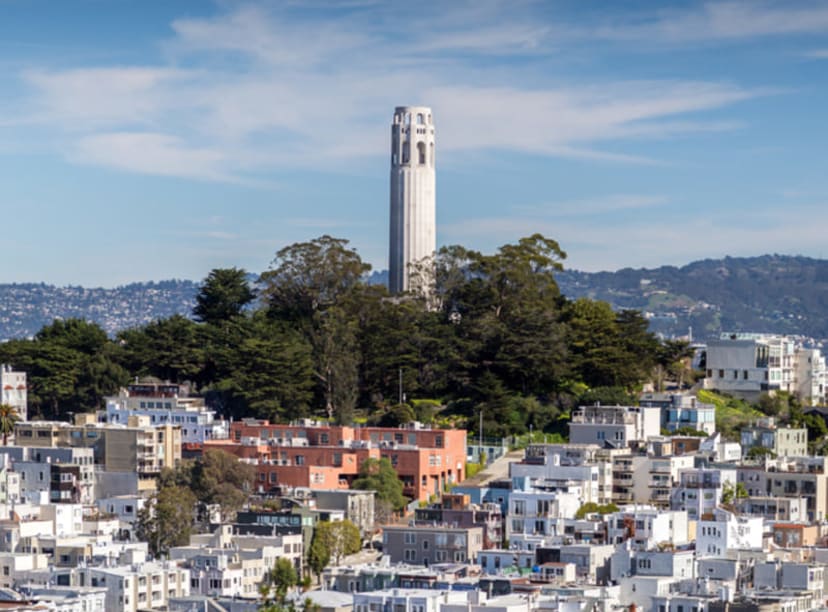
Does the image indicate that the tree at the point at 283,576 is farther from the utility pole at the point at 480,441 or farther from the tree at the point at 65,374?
the tree at the point at 65,374

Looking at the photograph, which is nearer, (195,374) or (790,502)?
(790,502)

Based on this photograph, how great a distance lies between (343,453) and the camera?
2398 inches

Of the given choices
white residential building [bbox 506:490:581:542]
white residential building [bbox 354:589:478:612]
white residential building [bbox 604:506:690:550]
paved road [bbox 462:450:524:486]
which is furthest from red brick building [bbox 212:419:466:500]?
white residential building [bbox 354:589:478:612]

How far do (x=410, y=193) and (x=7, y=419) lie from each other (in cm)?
1712

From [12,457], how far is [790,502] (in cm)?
2099

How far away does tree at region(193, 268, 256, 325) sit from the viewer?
73.9 m

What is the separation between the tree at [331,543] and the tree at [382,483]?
414 centimetres

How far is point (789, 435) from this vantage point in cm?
6631

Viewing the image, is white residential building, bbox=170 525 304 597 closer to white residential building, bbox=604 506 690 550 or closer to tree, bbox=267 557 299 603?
tree, bbox=267 557 299 603

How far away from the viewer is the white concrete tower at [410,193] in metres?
76.6

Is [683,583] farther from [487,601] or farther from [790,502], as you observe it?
[790,502]

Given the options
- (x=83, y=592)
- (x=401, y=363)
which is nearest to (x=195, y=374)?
(x=401, y=363)

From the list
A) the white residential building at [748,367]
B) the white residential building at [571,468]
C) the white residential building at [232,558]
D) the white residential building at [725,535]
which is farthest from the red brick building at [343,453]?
the white residential building at [748,367]

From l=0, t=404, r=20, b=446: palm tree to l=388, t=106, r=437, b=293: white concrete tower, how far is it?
1473cm
